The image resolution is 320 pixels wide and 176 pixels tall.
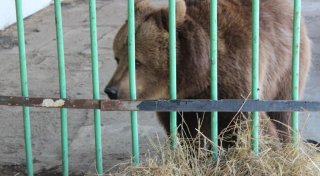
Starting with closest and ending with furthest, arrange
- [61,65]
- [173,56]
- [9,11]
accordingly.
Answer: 1. [173,56]
2. [61,65]
3. [9,11]

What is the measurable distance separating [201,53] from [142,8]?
0.47m

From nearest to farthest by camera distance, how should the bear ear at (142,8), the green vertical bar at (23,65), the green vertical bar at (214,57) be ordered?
the green vertical bar at (214,57) < the green vertical bar at (23,65) < the bear ear at (142,8)

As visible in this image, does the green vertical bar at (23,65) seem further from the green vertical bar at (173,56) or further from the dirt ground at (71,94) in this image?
the green vertical bar at (173,56)

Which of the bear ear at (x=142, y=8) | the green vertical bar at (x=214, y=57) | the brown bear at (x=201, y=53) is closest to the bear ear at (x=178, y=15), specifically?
the brown bear at (x=201, y=53)

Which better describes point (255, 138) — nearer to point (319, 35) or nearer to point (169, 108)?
point (169, 108)

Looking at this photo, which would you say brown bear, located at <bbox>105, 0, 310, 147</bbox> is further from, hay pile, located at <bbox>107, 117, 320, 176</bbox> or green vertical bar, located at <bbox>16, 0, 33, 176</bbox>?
green vertical bar, located at <bbox>16, 0, 33, 176</bbox>

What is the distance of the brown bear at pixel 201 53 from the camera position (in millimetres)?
3799

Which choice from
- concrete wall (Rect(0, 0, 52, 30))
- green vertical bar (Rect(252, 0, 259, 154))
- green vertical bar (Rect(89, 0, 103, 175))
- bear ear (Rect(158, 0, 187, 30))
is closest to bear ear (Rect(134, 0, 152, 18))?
bear ear (Rect(158, 0, 187, 30))

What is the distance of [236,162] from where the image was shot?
381cm

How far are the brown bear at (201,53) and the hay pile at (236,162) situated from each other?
155 millimetres

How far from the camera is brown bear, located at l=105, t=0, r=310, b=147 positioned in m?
3.80

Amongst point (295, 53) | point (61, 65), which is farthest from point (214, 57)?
point (61, 65)

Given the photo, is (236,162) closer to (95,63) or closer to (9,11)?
(95,63)

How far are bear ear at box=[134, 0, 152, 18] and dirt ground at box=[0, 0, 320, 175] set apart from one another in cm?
77
